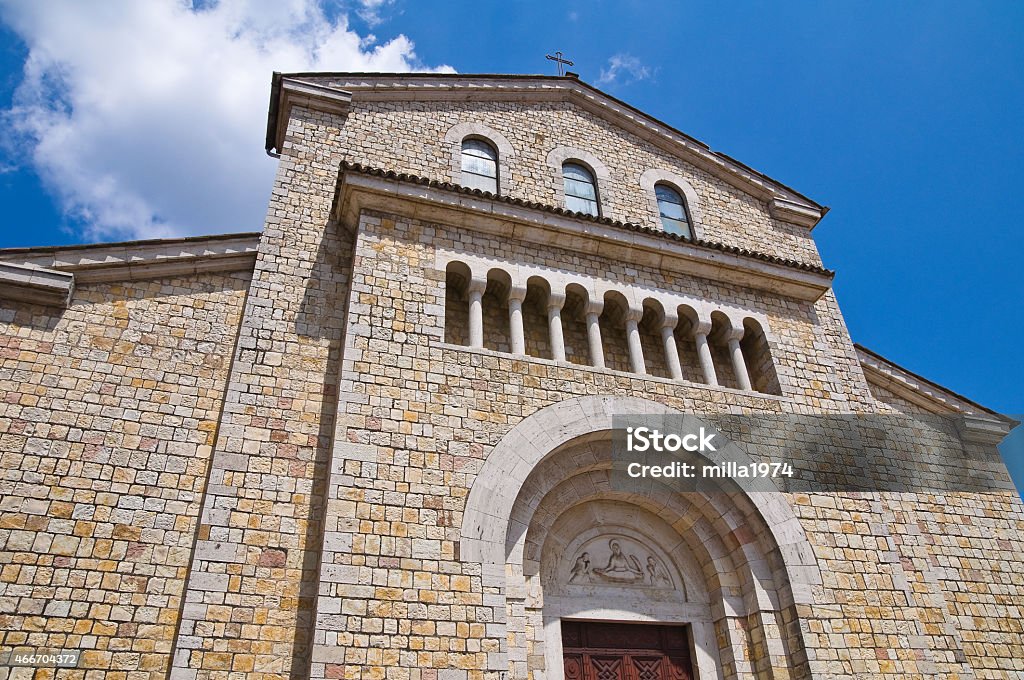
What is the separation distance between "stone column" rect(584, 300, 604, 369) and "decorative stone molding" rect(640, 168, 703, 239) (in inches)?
132

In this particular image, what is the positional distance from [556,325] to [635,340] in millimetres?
1286

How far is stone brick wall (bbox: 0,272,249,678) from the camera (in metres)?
6.60

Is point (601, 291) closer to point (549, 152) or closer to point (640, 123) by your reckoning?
point (549, 152)

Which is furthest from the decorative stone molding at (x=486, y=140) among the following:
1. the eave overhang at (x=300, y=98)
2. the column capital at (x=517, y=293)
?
the column capital at (x=517, y=293)

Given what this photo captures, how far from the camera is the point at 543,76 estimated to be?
13906mm

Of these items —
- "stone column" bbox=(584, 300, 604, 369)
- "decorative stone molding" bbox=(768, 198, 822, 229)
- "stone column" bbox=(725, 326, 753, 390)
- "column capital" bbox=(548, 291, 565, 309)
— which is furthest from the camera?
"decorative stone molding" bbox=(768, 198, 822, 229)

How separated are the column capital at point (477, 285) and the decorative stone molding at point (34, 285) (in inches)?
196

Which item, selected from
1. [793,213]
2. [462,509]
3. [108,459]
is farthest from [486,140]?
[108,459]

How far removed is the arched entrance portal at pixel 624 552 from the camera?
805cm

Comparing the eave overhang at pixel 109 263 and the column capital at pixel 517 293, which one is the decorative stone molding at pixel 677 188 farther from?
the eave overhang at pixel 109 263

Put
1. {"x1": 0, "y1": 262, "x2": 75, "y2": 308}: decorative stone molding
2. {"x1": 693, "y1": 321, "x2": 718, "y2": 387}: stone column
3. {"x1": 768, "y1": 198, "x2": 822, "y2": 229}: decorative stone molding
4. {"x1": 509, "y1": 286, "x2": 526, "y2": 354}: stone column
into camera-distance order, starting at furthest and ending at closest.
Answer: {"x1": 768, "y1": 198, "x2": 822, "y2": 229}: decorative stone molding, {"x1": 693, "y1": 321, "x2": 718, "y2": 387}: stone column, {"x1": 509, "y1": 286, "x2": 526, "y2": 354}: stone column, {"x1": 0, "y1": 262, "x2": 75, "y2": 308}: decorative stone molding

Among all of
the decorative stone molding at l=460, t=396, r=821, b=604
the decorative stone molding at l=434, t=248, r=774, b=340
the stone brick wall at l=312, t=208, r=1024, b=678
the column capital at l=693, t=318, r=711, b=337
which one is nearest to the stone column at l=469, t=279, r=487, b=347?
the decorative stone molding at l=434, t=248, r=774, b=340

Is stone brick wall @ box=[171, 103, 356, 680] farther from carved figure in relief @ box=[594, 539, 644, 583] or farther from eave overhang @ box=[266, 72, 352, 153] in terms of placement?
carved figure in relief @ box=[594, 539, 644, 583]

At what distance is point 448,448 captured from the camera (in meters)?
8.07
